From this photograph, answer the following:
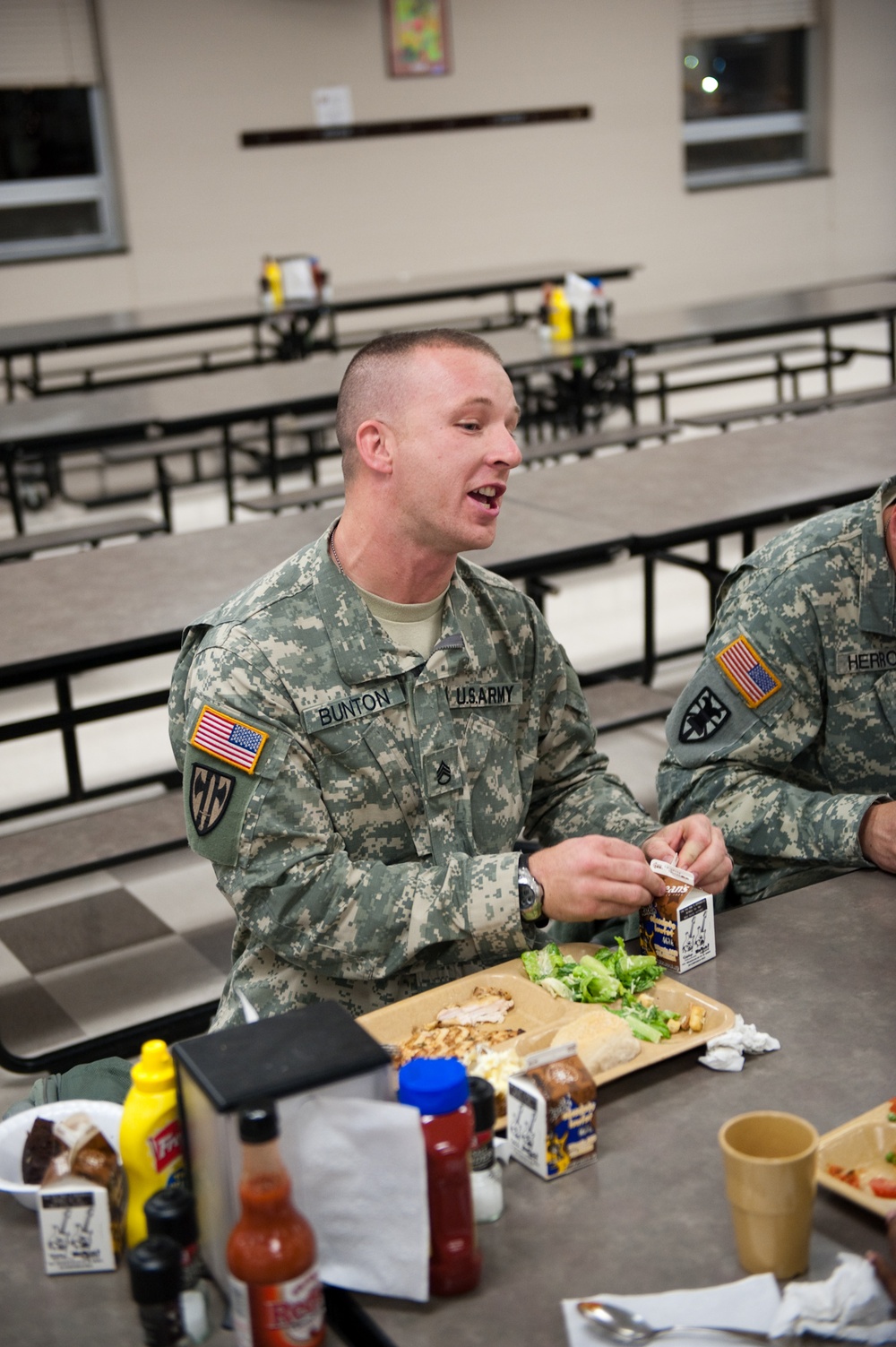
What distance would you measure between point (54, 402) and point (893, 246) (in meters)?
9.87

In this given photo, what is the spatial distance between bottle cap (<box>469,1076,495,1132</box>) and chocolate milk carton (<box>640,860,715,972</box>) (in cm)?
44

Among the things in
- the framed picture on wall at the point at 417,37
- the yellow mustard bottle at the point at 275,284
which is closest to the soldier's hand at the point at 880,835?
the yellow mustard bottle at the point at 275,284

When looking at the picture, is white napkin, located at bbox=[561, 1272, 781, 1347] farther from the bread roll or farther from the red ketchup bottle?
the bread roll

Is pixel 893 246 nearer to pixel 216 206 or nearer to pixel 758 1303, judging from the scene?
pixel 216 206

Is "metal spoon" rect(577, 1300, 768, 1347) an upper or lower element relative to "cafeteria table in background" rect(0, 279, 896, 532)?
lower

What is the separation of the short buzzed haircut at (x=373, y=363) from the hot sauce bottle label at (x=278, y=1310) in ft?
3.21

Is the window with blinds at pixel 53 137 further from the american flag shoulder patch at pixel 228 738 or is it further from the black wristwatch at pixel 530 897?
the black wristwatch at pixel 530 897

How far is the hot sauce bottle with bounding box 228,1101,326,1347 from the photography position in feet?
3.22

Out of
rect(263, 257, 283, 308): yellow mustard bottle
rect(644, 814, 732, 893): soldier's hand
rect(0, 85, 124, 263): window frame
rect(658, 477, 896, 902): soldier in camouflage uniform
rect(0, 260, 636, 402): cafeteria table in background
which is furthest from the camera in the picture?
rect(0, 85, 124, 263): window frame

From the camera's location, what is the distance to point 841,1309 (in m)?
1.04

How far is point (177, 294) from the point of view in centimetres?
967

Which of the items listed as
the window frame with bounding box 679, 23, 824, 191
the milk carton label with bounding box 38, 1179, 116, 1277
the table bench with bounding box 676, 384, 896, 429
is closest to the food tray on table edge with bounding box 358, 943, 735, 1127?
the milk carton label with bounding box 38, 1179, 116, 1277

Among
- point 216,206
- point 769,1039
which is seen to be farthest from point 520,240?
point 769,1039

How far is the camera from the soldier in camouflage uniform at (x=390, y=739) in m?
1.63
